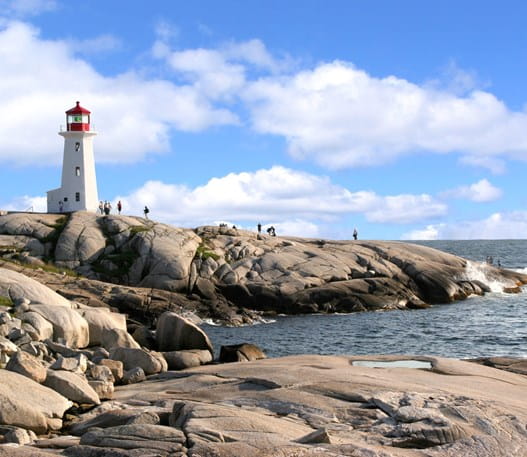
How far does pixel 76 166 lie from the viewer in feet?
204

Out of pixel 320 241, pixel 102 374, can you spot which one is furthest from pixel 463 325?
pixel 102 374

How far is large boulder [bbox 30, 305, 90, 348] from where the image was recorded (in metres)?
22.3

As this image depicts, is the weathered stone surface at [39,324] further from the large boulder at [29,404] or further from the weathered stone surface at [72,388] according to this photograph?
the large boulder at [29,404]

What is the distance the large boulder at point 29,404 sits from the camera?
12852 mm

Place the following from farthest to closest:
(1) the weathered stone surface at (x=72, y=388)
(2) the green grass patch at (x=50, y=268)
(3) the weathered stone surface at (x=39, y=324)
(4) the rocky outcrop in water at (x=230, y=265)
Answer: (4) the rocky outcrop in water at (x=230, y=265) → (2) the green grass patch at (x=50, y=268) → (3) the weathered stone surface at (x=39, y=324) → (1) the weathered stone surface at (x=72, y=388)

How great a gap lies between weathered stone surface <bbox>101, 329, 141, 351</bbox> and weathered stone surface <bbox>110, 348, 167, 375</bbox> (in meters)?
3.12

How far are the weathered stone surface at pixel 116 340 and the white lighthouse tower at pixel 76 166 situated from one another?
131 ft

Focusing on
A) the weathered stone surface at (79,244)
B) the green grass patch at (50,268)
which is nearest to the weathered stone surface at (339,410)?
the green grass patch at (50,268)

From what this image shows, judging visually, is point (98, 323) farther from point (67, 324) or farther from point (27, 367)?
point (27, 367)

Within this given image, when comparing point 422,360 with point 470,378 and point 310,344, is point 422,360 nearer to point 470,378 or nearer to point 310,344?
point 470,378

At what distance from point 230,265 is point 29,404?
38.9 metres

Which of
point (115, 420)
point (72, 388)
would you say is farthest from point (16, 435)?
point (72, 388)

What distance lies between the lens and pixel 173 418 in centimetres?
1199

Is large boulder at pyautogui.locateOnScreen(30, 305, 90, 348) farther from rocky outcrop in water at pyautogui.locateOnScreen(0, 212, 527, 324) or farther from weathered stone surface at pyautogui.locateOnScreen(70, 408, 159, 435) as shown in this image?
rocky outcrop in water at pyautogui.locateOnScreen(0, 212, 527, 324)
